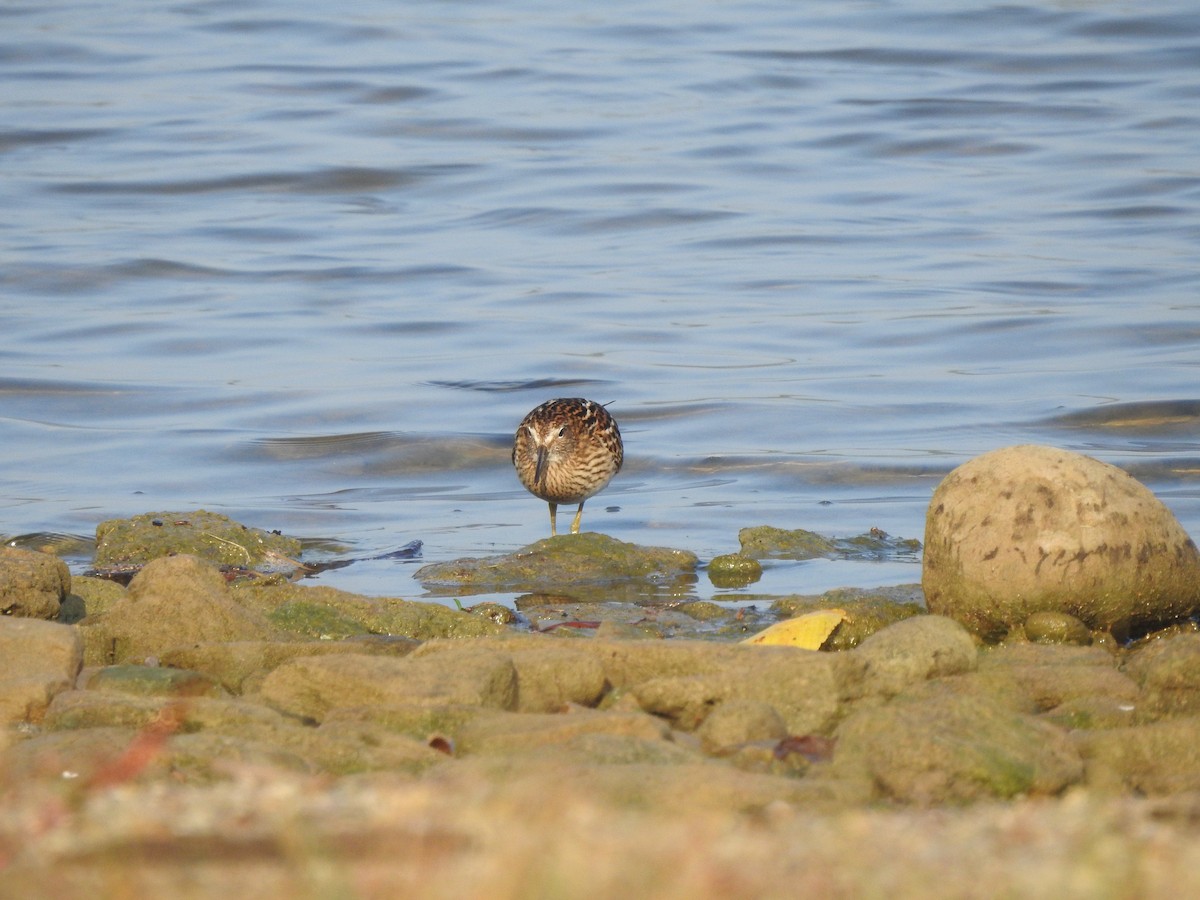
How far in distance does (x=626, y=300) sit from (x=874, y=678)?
1237cm

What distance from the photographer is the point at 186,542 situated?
8.96m

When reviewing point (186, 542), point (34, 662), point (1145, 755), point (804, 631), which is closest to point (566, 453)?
point (186, 542)

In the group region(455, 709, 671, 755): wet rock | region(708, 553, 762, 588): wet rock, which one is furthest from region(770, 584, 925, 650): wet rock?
region(455, 709, 671, 755): wet rock

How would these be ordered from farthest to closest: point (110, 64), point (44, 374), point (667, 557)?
point (110, 64) < point (44, 374) < point (667, 557)

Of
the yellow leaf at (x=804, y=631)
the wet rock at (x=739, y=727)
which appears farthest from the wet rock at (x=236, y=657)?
the yellow leaf at (x=804, y=631)

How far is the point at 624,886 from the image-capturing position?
2.47 metres

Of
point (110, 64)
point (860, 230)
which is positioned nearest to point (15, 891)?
point (860, 230)

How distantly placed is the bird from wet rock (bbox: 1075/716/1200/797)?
6.15 meters

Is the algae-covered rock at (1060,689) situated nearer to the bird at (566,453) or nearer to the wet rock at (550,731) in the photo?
the wet rock at (550,731)

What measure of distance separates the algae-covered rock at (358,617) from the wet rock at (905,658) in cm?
187

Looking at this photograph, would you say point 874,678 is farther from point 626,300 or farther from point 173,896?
point 626,300

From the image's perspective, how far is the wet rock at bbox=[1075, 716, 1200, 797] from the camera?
4.56 meters

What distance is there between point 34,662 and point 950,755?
9.25ft

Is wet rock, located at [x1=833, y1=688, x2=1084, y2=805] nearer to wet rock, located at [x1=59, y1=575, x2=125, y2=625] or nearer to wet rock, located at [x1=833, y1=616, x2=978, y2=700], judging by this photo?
wet rock, located at [x1=833, y1=616, x2=978, y2=700]
